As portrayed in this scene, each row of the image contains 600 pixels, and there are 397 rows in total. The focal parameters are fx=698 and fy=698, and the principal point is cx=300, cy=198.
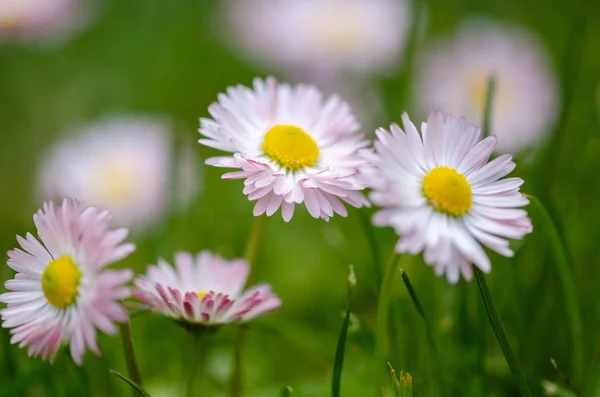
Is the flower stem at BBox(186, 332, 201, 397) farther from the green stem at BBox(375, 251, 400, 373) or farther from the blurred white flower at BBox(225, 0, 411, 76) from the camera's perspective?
the blurred white flower at BBox(225, 0, 411, 76)

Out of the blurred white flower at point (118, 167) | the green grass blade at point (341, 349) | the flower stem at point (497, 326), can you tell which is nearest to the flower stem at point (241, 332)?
the green grass blade at point (341, 349)

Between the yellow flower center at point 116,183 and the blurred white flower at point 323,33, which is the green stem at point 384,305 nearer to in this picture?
the yellow flower center at point 116,183

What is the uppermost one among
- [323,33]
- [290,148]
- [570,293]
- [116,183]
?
[323,33]

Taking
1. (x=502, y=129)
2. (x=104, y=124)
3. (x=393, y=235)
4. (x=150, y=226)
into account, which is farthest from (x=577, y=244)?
(x=104, y=124)

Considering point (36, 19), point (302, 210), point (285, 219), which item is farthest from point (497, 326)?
point (36, 19)

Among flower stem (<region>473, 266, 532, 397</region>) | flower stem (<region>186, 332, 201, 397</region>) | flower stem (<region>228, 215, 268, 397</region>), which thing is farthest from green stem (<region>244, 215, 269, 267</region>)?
flower stem (<region>473, 266, 532, 397</region>)

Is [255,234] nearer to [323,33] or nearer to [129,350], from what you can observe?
[129,350]
